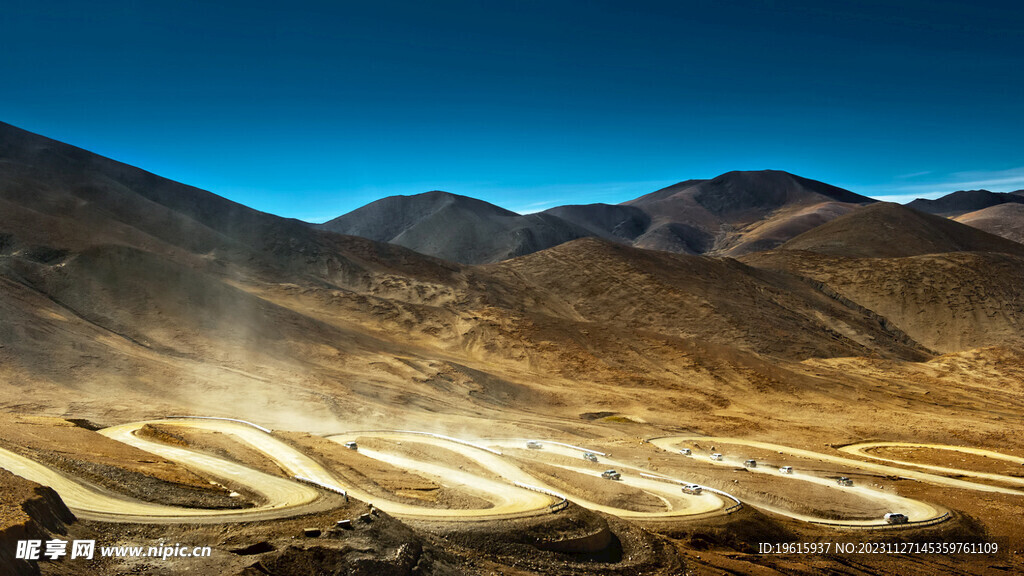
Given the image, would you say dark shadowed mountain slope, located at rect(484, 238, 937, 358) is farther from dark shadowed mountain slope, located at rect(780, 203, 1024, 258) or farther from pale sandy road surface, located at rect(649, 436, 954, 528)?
dark shadowed mountain slope, located at rect(780, 203, 1024, 258)

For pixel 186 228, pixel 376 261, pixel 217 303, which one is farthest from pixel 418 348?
pixel 186 228

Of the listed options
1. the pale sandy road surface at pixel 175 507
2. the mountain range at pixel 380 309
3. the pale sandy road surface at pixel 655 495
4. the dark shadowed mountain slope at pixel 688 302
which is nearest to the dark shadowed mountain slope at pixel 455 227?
the dark shadowed mountain slope at pixel 688 302

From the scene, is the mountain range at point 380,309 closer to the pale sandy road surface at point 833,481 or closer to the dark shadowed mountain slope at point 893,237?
the dark shadowed mountain slope at point 893,237

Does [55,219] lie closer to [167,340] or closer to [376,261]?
[167,340]

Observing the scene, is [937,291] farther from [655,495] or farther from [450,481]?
[450,481]

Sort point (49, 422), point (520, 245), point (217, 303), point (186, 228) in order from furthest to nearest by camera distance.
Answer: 1. point (520, 245)
2. point (186, 228)
3. point (217, 303)
4. point (49, 422)

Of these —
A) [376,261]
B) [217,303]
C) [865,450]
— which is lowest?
[865,450]

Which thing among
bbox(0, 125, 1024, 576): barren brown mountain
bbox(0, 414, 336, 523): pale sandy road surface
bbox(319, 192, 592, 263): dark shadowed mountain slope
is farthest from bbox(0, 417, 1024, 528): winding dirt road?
bbox(319, 192, 592, 263): dark shadowed mountain slope
